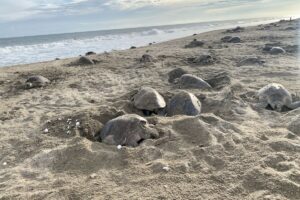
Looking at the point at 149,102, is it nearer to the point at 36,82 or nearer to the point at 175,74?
the point at 175,74

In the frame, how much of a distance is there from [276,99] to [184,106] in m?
1.62

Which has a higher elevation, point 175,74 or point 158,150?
point 175,74

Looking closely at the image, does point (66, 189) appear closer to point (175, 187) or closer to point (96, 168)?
point (96, 168)

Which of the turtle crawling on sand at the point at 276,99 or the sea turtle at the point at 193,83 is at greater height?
the sea turtle at the point at 193,83

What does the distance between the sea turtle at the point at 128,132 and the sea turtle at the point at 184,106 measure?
943 millimetres

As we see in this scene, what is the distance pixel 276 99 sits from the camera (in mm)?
6496

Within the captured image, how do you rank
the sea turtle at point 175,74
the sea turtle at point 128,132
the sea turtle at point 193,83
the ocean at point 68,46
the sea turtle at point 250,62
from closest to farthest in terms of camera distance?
the sea turtle at point 128,132 → the sea turtle at point 193,83 → the sea turtle at point 175,74 → the sea turtle at point 250,62 → the ocean at point 68,46

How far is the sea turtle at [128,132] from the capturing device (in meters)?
5.22

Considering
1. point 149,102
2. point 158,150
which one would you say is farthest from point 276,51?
point 158,150

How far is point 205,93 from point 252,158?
9.58 ft

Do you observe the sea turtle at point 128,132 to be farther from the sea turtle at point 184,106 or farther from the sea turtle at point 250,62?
the sea turtle at point 250,62

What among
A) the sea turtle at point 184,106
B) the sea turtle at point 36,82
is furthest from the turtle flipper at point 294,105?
the sea turtle at point 36,82

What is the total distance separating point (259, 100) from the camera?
6.79 m

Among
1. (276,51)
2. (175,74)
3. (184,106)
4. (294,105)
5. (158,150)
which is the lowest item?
(158,150)
